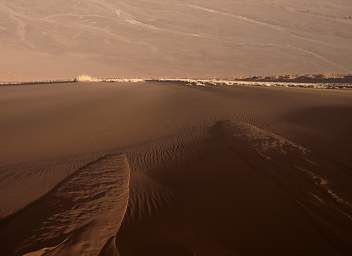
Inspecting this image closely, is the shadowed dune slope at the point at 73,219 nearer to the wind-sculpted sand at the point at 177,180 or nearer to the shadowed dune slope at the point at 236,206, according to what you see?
the wind-sculpted sand at the point at 177,180

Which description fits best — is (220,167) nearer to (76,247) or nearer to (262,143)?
(262,143)

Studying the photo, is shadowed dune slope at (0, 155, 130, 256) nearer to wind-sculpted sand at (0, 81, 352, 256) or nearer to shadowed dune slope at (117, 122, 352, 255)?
wind-sculpted sand at (0, 81, 352, 256)

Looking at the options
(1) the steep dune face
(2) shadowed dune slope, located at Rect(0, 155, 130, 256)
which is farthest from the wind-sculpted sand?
(1) the steep dune face

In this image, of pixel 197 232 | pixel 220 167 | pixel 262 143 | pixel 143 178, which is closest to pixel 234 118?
pixel 262 143

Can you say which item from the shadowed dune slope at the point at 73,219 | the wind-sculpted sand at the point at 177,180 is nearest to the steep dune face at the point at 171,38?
the wind-sculpted sand at the point at 177,180

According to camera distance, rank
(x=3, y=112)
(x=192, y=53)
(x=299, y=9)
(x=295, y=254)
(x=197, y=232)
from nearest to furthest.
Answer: (x=295, y=254)
(x=197, y=232)
(x=3, y=112)
(x=192, y=53)
(x=299, y=9)

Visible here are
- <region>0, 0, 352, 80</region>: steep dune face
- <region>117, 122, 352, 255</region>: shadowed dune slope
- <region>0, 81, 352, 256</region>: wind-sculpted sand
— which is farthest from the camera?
<region>0, 0, 352, 80</region>: steep dune face
